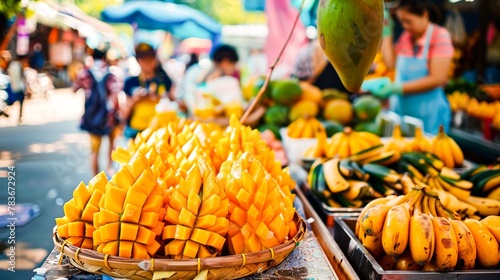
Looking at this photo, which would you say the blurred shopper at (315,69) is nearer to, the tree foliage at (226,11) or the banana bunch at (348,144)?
the banana bunch at (348,144)

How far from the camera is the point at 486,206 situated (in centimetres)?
185

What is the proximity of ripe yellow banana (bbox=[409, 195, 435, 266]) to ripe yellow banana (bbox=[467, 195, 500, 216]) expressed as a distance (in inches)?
23.4

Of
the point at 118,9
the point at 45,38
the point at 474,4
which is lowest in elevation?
the point at 45,38

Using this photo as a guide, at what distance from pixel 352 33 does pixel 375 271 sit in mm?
718

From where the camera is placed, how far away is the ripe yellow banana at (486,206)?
1837 millimetres

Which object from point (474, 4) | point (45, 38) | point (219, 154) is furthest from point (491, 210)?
point (45, 38)

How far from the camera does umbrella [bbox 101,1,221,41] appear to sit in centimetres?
653

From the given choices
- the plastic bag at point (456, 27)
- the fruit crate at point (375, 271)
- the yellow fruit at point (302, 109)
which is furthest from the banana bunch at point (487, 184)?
the plastic bag at point (456, 27)

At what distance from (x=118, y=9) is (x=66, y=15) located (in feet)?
11.4

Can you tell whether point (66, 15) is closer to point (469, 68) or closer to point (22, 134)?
point (22, 134)

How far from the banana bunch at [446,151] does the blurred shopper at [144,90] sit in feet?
11.1

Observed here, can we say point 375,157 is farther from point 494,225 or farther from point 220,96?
point 220,96

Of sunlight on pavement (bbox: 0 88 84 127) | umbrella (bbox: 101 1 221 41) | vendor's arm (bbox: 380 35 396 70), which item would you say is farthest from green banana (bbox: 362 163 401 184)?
sunlight on pavement (bbox: 0 88 84 127)

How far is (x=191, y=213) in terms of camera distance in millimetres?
1251
